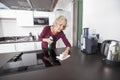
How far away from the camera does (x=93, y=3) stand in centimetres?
151

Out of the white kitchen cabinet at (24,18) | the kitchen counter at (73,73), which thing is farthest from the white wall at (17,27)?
the kitchen counter at (73,73)

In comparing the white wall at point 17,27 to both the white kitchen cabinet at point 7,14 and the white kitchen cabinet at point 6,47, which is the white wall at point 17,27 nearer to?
the white kitchen cabinet at point 7,14

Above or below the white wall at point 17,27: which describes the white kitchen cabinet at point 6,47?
below

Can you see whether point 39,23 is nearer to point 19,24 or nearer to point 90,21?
point 19,24

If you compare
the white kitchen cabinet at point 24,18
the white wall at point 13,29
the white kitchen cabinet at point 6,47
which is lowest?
the white kitchen cabinet at point 6,47

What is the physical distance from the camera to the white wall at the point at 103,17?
115 centimetres

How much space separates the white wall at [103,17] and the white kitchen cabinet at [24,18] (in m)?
1.64

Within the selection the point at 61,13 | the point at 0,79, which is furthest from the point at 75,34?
the point at 0,79

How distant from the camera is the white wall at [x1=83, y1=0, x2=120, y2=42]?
1152 mm

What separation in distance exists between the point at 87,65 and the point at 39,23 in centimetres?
222

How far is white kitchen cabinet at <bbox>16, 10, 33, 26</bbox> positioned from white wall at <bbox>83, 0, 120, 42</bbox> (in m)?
1.64

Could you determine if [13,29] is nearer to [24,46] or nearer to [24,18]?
[24,18]

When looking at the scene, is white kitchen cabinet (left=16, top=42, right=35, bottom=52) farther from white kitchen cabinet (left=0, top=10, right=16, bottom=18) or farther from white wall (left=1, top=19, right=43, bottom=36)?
white kitchen cabinet (left=0, top=10, right=16, bottom=18)

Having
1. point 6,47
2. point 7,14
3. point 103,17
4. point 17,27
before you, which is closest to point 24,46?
point 6,47
